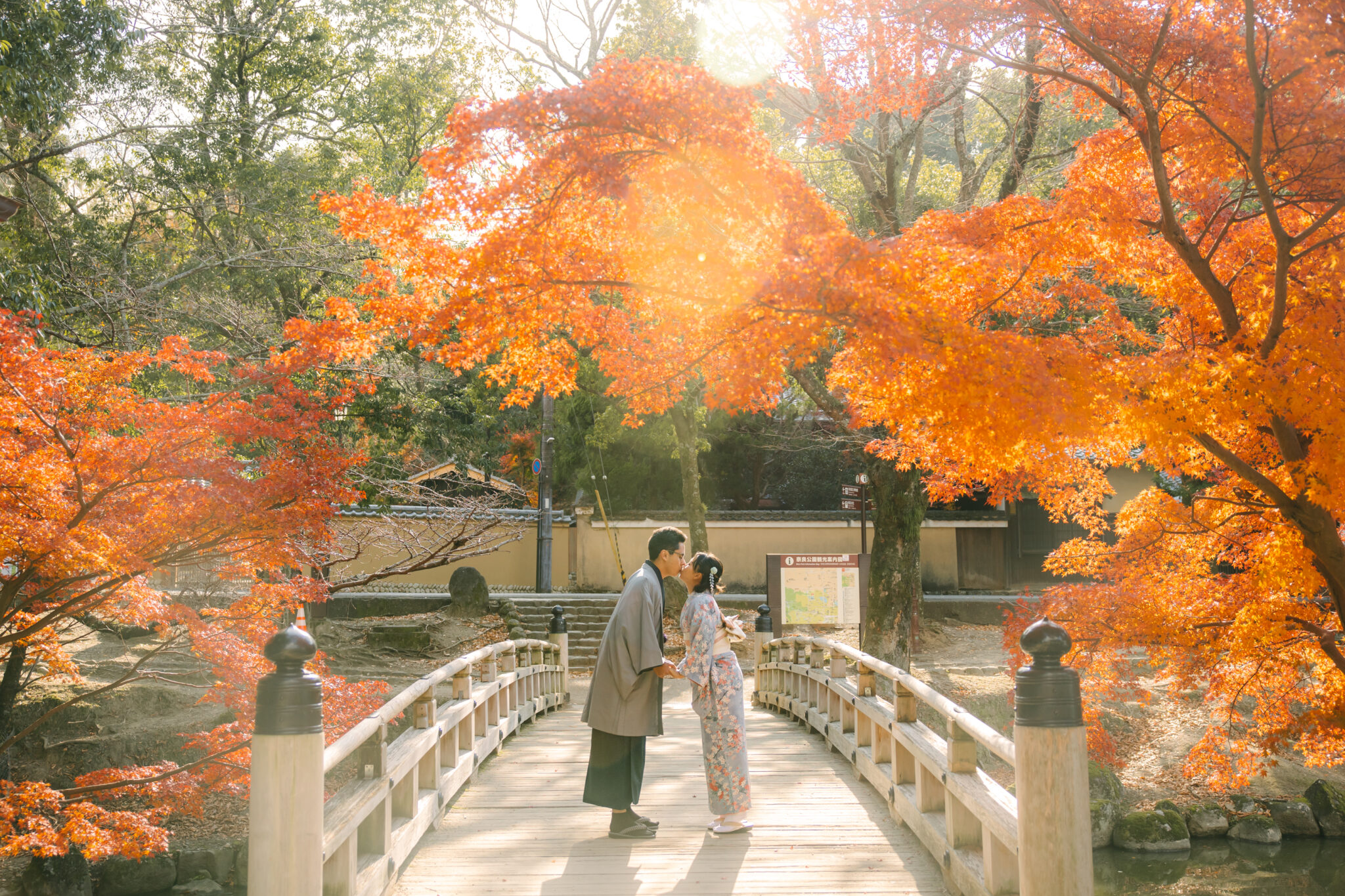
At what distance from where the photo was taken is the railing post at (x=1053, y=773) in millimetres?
2979

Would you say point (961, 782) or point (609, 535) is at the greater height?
point (609, 535)

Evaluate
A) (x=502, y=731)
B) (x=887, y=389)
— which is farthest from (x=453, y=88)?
(x=887, y=389)

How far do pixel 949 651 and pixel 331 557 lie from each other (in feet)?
34.4

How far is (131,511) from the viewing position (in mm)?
5836

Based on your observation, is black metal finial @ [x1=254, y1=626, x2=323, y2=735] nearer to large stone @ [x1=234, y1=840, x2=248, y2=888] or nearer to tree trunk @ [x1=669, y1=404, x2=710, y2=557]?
large stone @ [x1=234, y1=840, x2=248, y2=888]

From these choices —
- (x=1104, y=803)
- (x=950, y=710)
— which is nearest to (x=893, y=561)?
(x=1104, y=803)

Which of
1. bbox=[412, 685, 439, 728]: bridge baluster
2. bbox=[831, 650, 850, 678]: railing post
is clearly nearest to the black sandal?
bbox=[412, 685, 439, 728]: bridge baluster

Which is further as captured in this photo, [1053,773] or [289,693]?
[1053,773]

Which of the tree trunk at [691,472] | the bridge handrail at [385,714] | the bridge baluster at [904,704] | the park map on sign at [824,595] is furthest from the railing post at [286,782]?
the tree trunk at [691,472]

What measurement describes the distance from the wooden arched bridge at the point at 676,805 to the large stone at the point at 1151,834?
442cm

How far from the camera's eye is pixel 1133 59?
491 cm

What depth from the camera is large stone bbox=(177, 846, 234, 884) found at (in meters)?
8.69

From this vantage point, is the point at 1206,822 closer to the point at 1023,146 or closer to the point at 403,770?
the point at 1023,146

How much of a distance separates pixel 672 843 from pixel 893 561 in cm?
843
